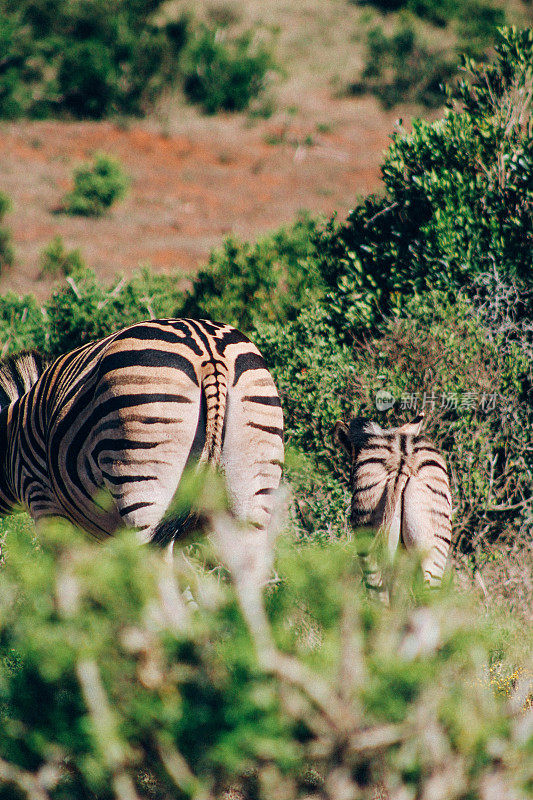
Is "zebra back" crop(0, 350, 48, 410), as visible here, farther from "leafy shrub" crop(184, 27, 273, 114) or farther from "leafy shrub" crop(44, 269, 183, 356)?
"leafy shrub" crop(184, 27, 273, 114)

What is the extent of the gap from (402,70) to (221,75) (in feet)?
20.8

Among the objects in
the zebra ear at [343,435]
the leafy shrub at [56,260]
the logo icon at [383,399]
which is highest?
the leafy shrub at [56,260]

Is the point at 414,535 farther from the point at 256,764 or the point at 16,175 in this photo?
the point at 16,175

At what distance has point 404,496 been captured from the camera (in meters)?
4.22

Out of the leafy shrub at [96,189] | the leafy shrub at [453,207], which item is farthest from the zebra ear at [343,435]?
the leafy shrub at [96,189]

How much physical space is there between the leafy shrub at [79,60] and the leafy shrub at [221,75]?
666 millimetres

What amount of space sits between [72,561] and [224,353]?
5.95 feet

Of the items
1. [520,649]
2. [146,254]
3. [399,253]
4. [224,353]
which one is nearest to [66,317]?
[399,253]

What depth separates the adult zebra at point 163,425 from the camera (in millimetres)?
3674

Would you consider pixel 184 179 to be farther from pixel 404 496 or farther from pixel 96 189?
pixel 404 496

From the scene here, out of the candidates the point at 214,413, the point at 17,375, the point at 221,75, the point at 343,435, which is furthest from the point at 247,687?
the point at 221,75

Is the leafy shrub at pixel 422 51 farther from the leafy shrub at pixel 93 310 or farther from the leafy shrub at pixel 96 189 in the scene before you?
the leafy shrub at pixel 93 310

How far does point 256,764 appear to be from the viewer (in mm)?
2137

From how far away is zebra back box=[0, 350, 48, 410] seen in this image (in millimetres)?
5328
